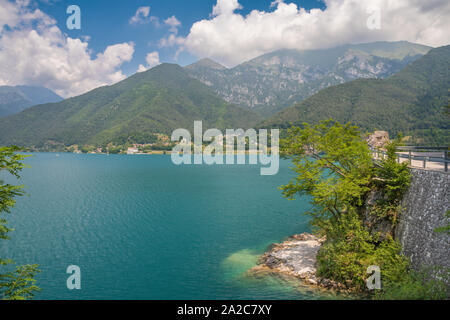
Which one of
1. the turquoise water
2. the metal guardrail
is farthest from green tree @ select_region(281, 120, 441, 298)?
the turquoise water

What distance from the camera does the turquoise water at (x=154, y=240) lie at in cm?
2069

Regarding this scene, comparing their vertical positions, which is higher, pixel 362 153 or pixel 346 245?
pixel 362 153

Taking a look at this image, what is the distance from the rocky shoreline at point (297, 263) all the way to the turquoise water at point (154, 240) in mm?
1433

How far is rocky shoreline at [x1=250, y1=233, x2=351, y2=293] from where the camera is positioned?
786 inches

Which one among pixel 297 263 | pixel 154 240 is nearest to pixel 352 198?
pixel 297 263

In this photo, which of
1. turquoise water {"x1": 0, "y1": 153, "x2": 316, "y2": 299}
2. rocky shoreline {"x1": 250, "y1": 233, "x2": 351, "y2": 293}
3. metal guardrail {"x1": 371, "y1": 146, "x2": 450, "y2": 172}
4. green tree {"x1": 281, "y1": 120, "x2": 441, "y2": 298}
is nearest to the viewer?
metal guardrail {"x1": 371, "y1": 146, "x2": 450, "y2": 172}

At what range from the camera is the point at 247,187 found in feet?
222

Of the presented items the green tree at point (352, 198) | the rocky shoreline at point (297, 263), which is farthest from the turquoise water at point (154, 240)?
the green tree at point (352, 198)

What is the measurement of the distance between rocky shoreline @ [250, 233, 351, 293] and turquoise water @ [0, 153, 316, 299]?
1.43 m

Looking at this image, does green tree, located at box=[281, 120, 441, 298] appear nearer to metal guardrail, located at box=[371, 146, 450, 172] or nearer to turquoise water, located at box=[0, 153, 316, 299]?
metal guardrail, located at box=[371, 146, 450, 172]

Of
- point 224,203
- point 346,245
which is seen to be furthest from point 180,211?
point 346,245

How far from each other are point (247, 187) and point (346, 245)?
4832cm
